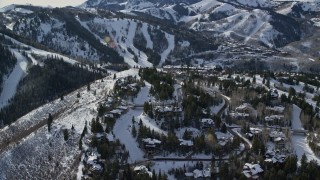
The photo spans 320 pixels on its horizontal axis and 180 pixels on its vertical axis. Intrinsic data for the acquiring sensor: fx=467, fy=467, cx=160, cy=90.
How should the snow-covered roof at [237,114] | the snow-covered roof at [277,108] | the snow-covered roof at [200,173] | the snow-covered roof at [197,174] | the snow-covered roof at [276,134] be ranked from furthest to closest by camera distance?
the snow-covered roof at [277,108] → the snow-covered roof at [237,114] → the snow-covered roof at [276,134] → the snow-covered roof at [200,173] → the snow-covered roof at [197,174]

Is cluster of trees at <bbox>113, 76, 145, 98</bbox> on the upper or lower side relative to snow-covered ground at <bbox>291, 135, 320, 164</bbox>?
upper

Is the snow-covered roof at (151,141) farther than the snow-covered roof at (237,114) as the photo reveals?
No

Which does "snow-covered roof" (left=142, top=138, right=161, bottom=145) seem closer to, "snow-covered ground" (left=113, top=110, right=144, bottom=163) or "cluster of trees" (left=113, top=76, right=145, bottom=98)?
"snow-covered ground" (left=113, top=110, right=144, bottom=163)

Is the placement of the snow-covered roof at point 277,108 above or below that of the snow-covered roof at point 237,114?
above

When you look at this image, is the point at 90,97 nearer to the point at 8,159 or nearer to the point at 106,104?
the point at 106,104

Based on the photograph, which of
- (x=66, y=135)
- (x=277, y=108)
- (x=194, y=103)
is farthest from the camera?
(x=277, y=108)

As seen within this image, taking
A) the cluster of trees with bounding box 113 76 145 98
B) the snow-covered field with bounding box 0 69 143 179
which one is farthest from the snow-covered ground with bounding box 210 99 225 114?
the cluster of trees with bounding box 113 76 145 98

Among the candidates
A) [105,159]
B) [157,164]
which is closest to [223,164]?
[157,164]

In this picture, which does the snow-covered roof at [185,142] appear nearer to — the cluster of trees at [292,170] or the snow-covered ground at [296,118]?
the cluster of trees at [292,170]

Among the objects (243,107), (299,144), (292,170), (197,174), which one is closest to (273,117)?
(243,107)

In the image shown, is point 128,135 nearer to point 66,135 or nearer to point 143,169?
point 66,135

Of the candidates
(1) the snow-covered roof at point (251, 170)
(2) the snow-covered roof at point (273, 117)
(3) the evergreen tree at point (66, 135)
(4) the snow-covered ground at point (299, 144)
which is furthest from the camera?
(2) the snow-covered roof at point (273, 117)

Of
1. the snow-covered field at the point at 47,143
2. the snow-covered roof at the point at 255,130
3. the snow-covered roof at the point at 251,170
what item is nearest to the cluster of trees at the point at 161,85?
the snow-covered field at the point at 47,143
